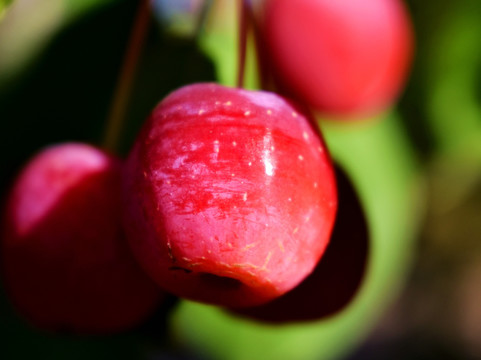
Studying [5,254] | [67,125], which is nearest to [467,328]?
[67,125]

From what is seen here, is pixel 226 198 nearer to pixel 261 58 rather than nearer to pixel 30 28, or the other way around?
pixel 261 58

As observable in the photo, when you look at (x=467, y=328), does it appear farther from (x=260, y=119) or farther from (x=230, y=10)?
(x=260, y=119)

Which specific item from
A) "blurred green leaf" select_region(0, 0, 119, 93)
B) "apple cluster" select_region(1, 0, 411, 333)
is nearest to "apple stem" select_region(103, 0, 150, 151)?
"apple cluster" select_region(1, 0, 411, 333)

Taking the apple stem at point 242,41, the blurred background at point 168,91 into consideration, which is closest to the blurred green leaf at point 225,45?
the blurred background at point 168,91

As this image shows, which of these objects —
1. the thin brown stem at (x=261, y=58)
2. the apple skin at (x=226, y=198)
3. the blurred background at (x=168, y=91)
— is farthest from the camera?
the blurred background at (x=168, y=91)

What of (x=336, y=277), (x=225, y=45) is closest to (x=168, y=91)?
(x=225, y=45)

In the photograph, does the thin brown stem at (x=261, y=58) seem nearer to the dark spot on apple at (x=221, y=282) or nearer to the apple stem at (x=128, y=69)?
the apple stem at (x=128, y=69)
